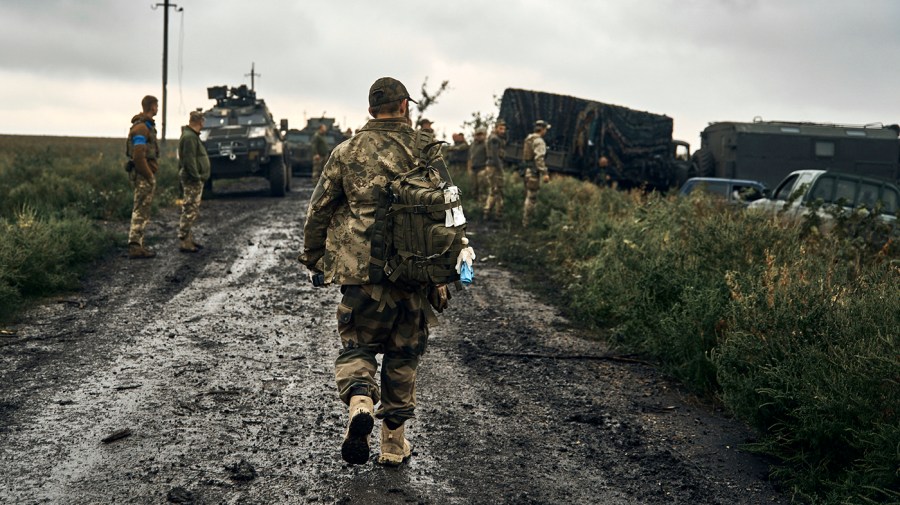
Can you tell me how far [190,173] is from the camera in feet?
37.2

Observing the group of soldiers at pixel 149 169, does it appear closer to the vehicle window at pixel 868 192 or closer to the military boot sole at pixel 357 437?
the military boot sole at pixel 357 437

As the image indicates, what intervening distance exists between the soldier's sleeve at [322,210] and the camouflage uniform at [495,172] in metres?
12.0

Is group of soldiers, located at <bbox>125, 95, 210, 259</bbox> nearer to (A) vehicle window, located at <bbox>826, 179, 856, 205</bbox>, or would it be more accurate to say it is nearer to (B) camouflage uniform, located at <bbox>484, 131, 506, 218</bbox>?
(B) camouflage uniform, located at <bbox>484, 131, 506, 218</bbox>

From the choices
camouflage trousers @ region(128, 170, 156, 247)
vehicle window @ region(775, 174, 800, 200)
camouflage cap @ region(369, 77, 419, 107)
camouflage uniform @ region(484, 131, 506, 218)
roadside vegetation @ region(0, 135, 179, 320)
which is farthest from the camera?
camouflage uniform @ region(484, 131, 506, 218)

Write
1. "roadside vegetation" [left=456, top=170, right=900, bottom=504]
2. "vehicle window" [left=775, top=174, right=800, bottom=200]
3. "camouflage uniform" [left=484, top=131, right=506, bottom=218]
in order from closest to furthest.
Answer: "roadside vegetation" [left=456, top=170, right=900, bottom=504], "vehicle window" [left=775, top=174, right=800, bottom=200], "camouflage uniform" [left=484, top=131, right=506, bottom=218]

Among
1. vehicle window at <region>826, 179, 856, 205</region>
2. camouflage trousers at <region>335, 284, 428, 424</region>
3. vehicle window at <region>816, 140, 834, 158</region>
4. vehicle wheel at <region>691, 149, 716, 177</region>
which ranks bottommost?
camouflage trousers at <region>335, 284, 428, 424</region>

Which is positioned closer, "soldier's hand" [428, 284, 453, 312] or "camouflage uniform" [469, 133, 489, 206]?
"soldier's hand" [428, 284, 453, 312]

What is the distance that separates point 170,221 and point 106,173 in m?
4.83

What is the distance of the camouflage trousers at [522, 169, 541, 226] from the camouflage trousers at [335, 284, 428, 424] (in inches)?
433

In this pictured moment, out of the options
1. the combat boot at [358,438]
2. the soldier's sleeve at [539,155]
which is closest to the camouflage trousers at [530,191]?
the soldier's sleeve at [539,155]

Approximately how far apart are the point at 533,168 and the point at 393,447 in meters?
11.4

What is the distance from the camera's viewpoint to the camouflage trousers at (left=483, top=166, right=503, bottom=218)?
16.3 m

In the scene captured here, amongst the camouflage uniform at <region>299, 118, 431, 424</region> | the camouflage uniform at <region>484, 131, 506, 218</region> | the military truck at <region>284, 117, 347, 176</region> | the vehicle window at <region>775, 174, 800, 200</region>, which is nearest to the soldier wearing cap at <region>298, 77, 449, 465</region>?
the camouflage uniform at <region>299, 118, 431, 424</region>

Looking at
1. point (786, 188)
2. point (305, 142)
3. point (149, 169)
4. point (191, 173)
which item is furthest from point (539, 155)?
point (305, 142)
